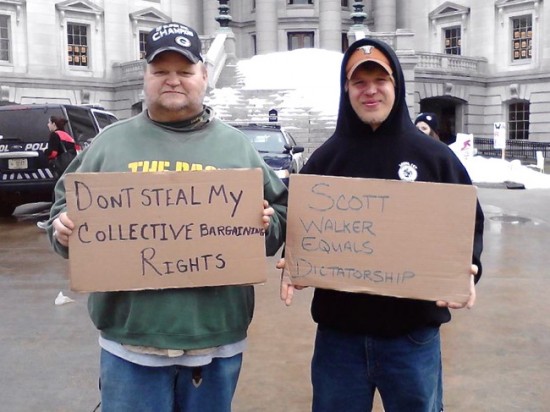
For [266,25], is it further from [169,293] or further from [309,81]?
[169,293]

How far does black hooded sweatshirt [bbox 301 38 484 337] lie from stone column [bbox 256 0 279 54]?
1651 inches

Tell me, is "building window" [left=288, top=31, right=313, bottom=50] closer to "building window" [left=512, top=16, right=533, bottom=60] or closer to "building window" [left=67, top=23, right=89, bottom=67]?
"building window" [left=512, top=16, right=533, bottom=60]

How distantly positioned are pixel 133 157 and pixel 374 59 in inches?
40.5

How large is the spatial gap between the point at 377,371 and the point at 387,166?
844 millimetres

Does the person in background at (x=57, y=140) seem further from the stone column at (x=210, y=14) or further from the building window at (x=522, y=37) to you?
the stone column at (x=210, y=14)

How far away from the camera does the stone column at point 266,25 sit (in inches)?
1708

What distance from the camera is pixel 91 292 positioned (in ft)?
8.86

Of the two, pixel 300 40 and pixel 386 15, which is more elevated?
pixel 386 15

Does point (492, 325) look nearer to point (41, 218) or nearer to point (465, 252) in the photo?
point (465, 252)

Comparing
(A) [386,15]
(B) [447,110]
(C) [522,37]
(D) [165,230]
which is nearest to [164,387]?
(D) [165,230]

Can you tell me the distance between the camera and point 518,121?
38.2 meters

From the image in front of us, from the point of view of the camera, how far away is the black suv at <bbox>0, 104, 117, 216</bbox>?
12.6 m

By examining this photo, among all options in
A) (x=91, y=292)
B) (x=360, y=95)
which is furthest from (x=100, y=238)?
(x=360, y=95)

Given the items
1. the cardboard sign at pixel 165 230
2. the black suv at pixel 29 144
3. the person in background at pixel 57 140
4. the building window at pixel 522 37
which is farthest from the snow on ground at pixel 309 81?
the cardboard sign at pixel 165 230
